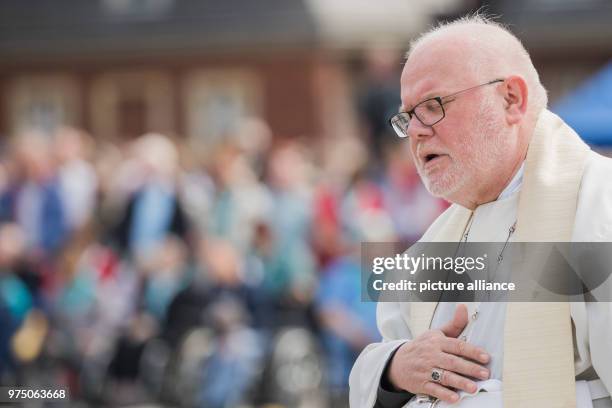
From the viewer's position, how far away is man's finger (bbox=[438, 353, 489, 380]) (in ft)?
10.6

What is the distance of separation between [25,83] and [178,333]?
58.8ft

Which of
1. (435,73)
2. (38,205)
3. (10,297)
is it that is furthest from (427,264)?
(38,205)

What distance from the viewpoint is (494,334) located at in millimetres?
3312

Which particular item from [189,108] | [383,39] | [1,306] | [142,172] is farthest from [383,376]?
[189,108]

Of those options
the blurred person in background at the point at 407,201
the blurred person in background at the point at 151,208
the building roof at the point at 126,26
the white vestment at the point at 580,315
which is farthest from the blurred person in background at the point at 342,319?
the building roof at the point at 126,26

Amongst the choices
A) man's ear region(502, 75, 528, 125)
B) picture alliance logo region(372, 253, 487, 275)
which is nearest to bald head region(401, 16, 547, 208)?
man's ear region(502, 75, 528, 125)

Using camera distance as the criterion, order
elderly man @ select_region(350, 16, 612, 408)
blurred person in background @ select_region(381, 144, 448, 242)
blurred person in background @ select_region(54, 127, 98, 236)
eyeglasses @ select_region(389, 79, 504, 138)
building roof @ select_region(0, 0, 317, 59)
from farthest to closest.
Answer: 1. building roof @ select_region(0, 0, 317, 59)
2. blurred person in background @ select_region(54, 127, 98, 236)
3. blurred person in background @ select_region(381, 144, 448, 242)
4. eyeglasses @ select_region(389, 79, 504, 138)
5. elderly man @ select_region(350, 16, 612, 408)

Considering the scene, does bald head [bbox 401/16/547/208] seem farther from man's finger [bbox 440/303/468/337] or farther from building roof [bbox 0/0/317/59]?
building roof [bbox 0/0/317/59]

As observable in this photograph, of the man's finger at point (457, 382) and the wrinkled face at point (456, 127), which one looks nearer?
the man's finger at point (457, 382)

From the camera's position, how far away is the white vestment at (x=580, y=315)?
3031 mm

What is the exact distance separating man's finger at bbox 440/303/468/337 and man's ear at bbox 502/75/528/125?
22.6 inches

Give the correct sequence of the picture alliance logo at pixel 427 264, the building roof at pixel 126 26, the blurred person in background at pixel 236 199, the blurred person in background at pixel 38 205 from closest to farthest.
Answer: the picture alliance logo at pixel 427 264, the blurred person in background at pixel 236 199, the blurred person in background at pixel 38 205, the building roof at pixel 126 26

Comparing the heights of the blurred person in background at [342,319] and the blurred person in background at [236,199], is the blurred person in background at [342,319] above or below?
below

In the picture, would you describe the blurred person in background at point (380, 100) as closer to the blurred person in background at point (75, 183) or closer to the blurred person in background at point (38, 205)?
the blurred person in background at point (75, 183)
